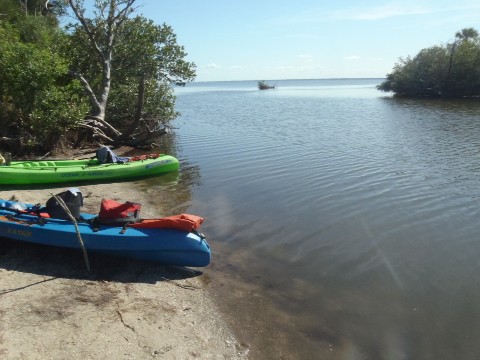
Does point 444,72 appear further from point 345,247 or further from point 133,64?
point 345,247

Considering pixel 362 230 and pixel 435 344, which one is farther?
pixel 362 230

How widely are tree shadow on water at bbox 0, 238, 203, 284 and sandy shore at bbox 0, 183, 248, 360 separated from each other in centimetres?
2

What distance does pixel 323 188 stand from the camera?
1219cm

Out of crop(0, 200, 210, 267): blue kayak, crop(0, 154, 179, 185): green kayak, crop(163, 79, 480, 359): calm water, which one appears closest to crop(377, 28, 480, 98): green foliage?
crop(163, 79, 480, 359): calm water

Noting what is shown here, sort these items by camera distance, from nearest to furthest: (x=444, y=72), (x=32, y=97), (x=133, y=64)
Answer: (x=32, y=97), (x=133, y=64), (x=444, y=72)

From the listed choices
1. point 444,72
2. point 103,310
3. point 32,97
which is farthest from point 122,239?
point 444,72

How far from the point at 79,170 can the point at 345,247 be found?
841 cm

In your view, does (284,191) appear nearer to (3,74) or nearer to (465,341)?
(465,341)

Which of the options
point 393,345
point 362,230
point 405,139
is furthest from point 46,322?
point 405,139

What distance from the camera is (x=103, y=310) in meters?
5.66

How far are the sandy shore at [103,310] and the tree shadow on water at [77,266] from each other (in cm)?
2

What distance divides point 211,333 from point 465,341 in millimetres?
3434

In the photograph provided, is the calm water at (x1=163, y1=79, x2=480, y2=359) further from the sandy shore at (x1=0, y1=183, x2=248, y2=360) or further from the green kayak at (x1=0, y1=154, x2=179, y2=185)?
the green kayak at (x1=0, y1=154, x2=179, y2=185)

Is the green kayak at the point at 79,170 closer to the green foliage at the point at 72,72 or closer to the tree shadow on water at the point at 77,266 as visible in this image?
the green foliage at the point at 72,72
